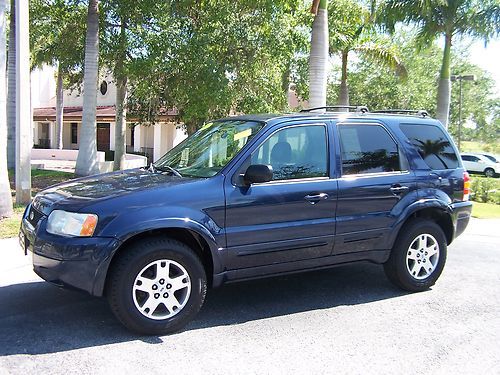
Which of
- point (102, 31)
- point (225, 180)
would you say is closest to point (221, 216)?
point (225, 180)

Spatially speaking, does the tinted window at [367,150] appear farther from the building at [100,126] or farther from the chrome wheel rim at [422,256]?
the building at [100,126]

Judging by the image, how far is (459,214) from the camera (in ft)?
19.4

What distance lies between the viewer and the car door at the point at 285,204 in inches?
179

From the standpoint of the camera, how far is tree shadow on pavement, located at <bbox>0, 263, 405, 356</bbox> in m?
4.21

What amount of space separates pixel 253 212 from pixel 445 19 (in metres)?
13.6

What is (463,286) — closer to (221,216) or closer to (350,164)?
(350,164)

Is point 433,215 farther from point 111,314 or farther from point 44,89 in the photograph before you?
point 44,89

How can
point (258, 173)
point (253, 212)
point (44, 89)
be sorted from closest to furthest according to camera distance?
1. point (258, 173)
2. point (253, 212)
3. point (44, 89)

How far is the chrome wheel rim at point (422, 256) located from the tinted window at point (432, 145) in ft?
2.75

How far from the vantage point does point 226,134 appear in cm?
522

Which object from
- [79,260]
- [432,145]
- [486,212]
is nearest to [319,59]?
[432,145]

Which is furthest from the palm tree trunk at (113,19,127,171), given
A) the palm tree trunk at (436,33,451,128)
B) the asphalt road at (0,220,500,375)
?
the asphalt road at (0,220,500,375)

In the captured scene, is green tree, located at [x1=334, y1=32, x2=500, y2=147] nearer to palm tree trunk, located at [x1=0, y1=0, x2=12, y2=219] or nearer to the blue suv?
palm tree trunk, located at [x1=0, y1=0, x2=12, y2=219]

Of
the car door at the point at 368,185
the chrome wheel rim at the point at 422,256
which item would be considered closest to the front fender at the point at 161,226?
the car door at the point at 368,185
